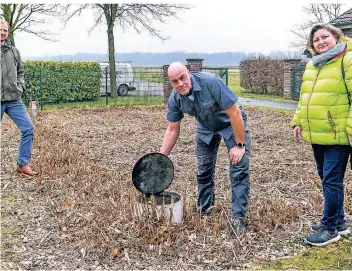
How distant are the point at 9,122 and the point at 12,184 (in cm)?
650

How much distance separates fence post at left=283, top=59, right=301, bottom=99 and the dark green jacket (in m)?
16.8

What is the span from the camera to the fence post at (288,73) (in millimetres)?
21094

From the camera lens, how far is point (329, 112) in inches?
143

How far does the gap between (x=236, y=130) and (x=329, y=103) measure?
0.78m

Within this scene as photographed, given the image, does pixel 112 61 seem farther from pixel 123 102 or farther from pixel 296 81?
pixel 296 81

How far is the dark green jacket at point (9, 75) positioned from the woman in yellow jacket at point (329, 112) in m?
3.88

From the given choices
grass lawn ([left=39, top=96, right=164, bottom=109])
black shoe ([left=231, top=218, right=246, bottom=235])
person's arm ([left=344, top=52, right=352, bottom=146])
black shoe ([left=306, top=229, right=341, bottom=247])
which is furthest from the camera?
grass lawn ([left=39, top=96, right=164, bottom=109])

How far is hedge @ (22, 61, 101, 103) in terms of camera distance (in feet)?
57.3

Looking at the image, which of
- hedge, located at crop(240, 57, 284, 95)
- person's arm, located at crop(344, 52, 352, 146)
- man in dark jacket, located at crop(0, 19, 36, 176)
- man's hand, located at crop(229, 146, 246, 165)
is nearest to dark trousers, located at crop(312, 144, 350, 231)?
person's arm, located at crop(344, 52, 352, 146)

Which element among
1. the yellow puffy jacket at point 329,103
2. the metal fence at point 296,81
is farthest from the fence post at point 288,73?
the yellow puffy jacket at point 329,103

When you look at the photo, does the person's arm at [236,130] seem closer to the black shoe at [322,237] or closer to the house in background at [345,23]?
the black shoe at [322,237]

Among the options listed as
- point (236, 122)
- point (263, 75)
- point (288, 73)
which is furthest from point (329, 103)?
point (263, 75)

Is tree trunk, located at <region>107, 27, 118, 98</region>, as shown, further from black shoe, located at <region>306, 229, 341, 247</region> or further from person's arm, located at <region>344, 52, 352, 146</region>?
person's arm, located at <region>344, 52, 352, 146</region>

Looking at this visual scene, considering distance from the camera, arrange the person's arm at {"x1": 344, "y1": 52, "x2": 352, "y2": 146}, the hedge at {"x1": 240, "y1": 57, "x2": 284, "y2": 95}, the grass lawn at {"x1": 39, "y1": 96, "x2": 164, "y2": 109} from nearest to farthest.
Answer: the person's arm at {"x1": 344, "y1": 52, "x2": 352, "y2": 146}, the grass lawn at {"x1": 39, "y1": 96, "x2": 164, "y2": 109}, the hedge at {"x1": 240, "y1": 57, "x2": 284, "y2": 95}
